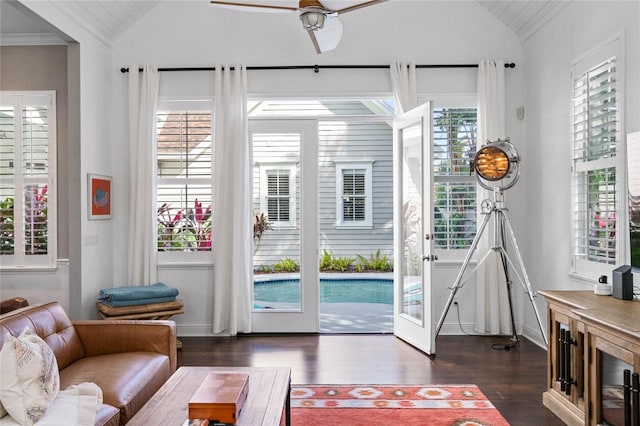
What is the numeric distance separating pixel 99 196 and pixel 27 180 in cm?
76

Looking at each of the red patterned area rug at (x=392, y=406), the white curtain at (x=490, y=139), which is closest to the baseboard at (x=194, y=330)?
the red patterned area rug at (x=392, y=406)

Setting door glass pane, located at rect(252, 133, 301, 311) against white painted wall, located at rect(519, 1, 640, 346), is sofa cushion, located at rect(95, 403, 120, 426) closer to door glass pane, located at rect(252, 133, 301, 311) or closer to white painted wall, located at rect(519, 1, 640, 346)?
door glass pane, located at rect(252, 133, 301, 311)

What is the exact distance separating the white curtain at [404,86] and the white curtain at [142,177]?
248 cm

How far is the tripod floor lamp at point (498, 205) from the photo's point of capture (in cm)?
468

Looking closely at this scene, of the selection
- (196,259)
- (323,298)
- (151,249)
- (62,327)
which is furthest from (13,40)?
(323,298)

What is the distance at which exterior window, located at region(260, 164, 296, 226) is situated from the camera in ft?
18.2

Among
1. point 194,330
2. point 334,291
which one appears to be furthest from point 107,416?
point 334,291

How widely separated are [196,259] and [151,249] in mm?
475

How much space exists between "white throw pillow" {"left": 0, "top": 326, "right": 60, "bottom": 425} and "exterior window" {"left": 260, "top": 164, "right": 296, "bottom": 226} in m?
3.35

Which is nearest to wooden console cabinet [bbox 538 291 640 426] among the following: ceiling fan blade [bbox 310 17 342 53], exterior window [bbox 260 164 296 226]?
ceiling fan blade [bbox 310 17 342 53]

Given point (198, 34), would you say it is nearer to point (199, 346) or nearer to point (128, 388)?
point (199, 346)

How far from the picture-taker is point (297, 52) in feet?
18.0

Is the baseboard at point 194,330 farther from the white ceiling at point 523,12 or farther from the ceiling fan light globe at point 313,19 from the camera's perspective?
the white ceiling at point 523,12

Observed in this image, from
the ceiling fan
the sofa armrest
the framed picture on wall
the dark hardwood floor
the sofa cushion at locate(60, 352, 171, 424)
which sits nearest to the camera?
the sofa cushion at locate(60, 352, 171, 424)
